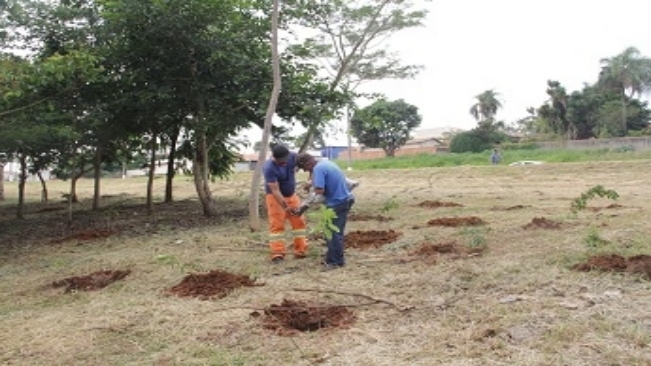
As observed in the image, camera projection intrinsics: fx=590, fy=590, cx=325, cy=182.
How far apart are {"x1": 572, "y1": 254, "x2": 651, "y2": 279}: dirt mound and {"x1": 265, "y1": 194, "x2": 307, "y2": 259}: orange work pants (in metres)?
2.98

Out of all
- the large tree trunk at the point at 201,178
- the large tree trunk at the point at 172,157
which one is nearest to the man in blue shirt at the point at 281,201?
the large tree trunk at the point at 201,178

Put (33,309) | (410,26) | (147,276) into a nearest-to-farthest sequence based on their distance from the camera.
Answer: (33,309) → (147,276) → (410,26)

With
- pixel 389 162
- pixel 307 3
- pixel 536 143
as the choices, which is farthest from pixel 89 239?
pixel 536 143

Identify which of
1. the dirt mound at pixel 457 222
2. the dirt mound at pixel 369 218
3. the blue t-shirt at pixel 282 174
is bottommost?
the dirt mound at pixel 369 218

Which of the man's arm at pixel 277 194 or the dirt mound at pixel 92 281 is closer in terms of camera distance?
the dirt mound at pixel 92 281

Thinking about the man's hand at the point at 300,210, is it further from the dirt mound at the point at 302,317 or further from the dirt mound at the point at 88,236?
the dirt mound at the point at 88,236

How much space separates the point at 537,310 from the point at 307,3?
9.55 metres

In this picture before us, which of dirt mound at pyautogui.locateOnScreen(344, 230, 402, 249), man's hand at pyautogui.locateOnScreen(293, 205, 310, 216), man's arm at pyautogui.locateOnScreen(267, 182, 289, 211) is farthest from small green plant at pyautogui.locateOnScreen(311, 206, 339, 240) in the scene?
dirt mound at pyautogui.locateOnScreen(344, 230, 402, 249)

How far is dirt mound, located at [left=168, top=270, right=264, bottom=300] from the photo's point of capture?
5570mm

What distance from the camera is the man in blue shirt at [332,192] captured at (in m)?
6.08

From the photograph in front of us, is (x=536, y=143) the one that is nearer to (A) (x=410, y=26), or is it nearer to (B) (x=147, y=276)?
(A) (x=410, y=26)

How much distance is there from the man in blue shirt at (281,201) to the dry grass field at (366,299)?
25 cm

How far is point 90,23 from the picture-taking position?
38.4ft

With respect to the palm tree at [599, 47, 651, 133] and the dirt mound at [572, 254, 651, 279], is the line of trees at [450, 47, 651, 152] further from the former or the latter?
the dirt mound at [572, 254, 651, 279]
